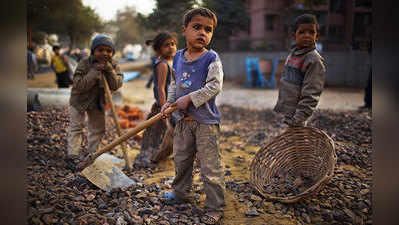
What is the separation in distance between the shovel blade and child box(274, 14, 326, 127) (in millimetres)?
1831

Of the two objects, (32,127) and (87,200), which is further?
(32,127)

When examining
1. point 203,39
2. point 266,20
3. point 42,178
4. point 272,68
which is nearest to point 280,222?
point 203,39

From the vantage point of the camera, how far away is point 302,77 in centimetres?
306

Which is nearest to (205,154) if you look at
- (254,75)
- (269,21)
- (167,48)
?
(167,48)

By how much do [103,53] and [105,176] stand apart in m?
1.46

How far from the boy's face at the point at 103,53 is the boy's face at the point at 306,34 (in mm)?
2158

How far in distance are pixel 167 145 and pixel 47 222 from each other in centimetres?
191

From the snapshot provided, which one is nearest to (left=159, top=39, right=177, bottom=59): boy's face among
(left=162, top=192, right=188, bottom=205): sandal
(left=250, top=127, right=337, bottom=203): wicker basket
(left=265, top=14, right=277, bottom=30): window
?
(left=250, top=127, right=337, bottom=203): wicker basket

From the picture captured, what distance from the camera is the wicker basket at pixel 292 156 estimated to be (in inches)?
118

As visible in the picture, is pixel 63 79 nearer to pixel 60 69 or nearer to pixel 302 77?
pixel 60 69
